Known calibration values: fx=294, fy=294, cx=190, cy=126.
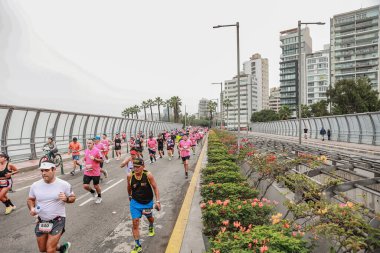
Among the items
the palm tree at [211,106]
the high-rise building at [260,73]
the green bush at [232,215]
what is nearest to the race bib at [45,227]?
the green bush at [232,215]

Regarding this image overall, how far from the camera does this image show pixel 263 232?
334cm

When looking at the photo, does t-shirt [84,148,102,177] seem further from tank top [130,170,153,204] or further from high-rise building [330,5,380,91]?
high-rise building [330,5,380,91]

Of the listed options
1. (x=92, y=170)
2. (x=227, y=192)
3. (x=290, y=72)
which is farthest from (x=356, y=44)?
(x=227, y=192)

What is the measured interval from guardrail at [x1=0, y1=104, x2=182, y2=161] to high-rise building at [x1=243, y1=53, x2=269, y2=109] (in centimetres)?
15482

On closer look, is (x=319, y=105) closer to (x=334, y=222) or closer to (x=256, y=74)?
(x=334, y=222)

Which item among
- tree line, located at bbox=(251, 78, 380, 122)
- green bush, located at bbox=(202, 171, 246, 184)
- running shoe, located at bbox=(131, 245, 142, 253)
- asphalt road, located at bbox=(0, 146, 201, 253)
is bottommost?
asphalt road, located at bbox=(0, 146, 201, 253)

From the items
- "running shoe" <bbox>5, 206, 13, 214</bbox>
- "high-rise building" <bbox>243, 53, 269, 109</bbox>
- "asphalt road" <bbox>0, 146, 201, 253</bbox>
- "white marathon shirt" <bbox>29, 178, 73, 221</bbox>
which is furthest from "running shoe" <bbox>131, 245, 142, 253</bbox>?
"high-rise building" <bbox>243, 53, 269, 109</bbox>

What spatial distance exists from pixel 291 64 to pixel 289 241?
132 m

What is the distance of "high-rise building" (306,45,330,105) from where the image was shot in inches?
4633

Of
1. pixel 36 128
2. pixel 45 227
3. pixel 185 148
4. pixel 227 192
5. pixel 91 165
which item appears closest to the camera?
pixel 45 227

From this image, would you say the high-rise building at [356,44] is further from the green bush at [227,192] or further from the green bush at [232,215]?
the green bush at [232,215]

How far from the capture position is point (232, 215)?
414cm

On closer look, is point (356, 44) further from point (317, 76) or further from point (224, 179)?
point (224, 179)

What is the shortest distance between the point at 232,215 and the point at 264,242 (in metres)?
1.09
